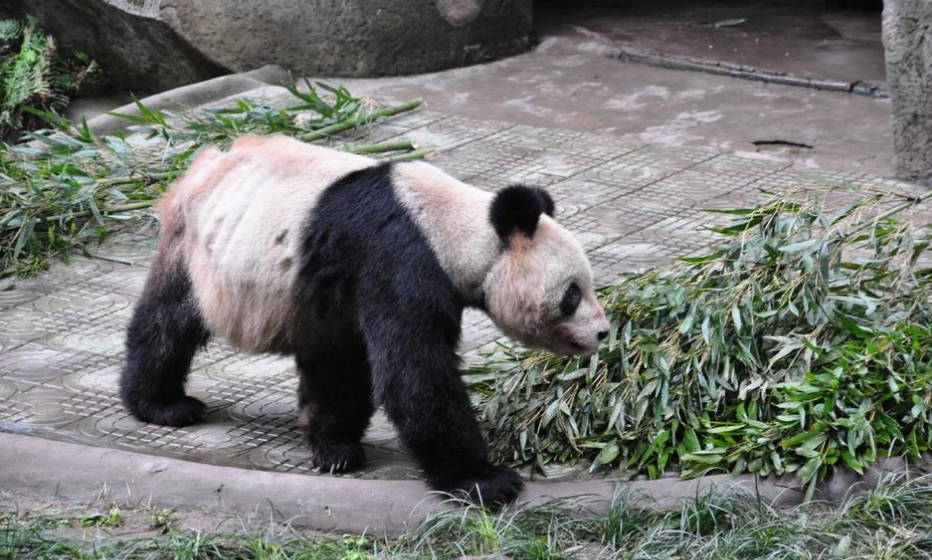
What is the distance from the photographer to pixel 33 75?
10602 millimetres

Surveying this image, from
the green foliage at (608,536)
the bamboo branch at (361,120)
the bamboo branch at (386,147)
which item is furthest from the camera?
the bamboo branch at (361,120)

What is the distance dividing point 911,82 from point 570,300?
391 cm

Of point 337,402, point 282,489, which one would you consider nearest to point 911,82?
point 337,402

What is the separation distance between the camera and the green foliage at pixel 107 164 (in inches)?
277

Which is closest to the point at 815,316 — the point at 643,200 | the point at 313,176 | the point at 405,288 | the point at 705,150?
the point at 405,288

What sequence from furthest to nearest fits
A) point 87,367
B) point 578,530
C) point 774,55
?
point 774,55 → point 87,367 → point 578,530

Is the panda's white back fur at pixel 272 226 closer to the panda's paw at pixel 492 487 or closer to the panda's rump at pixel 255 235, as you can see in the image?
the panda's rump at pixel 255 235

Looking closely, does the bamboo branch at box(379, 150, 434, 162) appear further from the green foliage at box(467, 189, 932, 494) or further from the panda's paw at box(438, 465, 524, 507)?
the panda's paw at box(438, 465, 524, 507)

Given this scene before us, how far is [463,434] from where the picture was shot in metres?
4.27

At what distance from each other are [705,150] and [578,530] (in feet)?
15.0

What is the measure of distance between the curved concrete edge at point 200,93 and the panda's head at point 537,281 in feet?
17.5

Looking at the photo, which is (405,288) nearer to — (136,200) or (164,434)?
(164,434)

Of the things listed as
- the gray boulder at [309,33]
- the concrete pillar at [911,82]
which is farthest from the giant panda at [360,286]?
the gray boulder at [309,33]

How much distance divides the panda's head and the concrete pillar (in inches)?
149
